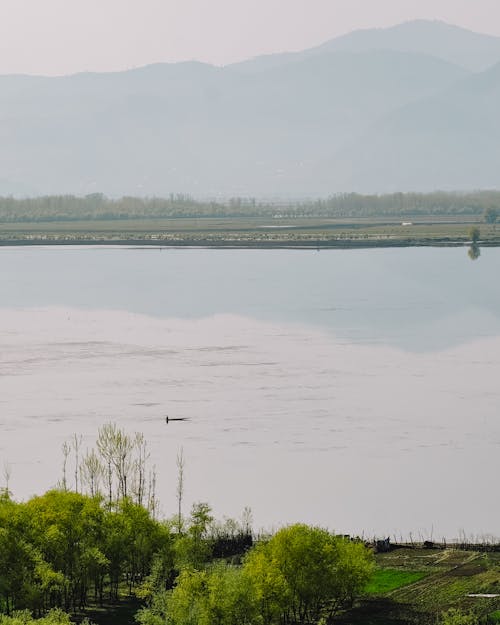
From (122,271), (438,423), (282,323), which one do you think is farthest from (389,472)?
(122,271)

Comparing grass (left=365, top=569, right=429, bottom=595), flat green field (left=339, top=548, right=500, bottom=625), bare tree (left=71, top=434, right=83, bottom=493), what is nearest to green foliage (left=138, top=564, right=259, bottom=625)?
flat green field (left=339, top=548, right=500, bottom=625)

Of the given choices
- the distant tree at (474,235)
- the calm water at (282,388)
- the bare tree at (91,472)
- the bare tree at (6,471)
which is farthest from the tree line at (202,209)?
the bare tree at (91,472)

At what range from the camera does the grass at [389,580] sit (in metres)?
24.1

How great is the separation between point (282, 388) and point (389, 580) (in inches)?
628

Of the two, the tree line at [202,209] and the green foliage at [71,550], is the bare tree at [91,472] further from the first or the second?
the tree line at [202,209]

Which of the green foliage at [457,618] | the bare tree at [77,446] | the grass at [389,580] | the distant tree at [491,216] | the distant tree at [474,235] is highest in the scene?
the distant tree at [491,216]

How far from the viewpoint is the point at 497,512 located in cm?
2925

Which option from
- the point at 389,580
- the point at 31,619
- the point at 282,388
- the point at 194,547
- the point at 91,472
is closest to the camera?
the point at 31,619

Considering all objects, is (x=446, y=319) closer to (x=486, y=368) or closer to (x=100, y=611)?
Answer: (x=486, y=368)

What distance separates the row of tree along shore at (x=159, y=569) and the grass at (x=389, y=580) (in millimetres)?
214

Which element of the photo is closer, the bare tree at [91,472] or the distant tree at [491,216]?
the bare tree at [91,472]

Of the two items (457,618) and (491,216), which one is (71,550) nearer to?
(457,618)

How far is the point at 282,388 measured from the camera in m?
40.3

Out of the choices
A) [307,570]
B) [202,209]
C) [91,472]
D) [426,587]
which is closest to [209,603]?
[307,570]
